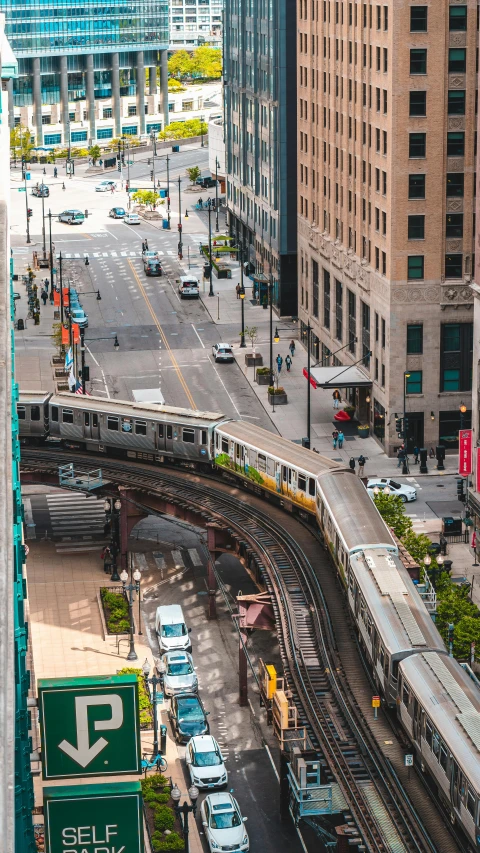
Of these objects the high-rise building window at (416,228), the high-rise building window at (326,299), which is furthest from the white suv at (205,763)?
the high-rise building window at (326,299)

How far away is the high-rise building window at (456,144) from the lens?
101 m

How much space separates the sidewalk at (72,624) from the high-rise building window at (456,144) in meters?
36.2

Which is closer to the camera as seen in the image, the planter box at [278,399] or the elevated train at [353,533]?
the elevated train at [353,533]

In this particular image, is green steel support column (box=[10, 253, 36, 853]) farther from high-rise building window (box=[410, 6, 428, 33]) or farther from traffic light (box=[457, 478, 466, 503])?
high-rise building window (box=[410, 6, 428, 33])

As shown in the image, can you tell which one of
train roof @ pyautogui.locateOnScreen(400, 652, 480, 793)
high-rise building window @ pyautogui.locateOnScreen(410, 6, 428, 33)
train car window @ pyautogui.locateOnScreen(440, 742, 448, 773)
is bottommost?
train car window @ pyautogui.locateOnScreen(440, 742, 448, 773)

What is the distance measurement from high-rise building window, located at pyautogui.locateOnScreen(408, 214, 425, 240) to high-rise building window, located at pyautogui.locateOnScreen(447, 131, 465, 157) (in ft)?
15.3

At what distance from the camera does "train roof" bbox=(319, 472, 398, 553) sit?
68.0 metres

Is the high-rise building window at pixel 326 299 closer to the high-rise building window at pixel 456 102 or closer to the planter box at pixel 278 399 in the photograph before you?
the planter box at pixel 278 399

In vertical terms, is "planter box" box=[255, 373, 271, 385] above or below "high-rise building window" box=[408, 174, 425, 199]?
below

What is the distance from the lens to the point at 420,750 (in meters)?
53.7

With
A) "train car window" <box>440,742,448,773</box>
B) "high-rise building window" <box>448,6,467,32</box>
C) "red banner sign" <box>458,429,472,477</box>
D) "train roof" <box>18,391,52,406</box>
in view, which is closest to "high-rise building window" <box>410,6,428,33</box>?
"high-rise building window" <box>448,6,467,32</box>

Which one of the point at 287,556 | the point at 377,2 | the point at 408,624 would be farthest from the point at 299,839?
the point at 377,2

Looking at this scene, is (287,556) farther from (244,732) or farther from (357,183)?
(357,183)

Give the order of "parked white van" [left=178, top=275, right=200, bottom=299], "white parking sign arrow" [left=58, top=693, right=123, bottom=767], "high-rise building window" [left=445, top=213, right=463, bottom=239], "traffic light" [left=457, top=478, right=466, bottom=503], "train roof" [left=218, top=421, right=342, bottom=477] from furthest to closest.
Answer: "parked white van" [left=178, top=275, right=200, bottom=299], "high-rise building window" [left=445, top=213, right=463, bottom=239], "traffic light" [left=457, top=478, right=466, bottom=503], "train roof" [left=218, top=421, right=342, bottom=477], "white parking sign arrow" [left=58, top=693, right=123, bottom=767]
